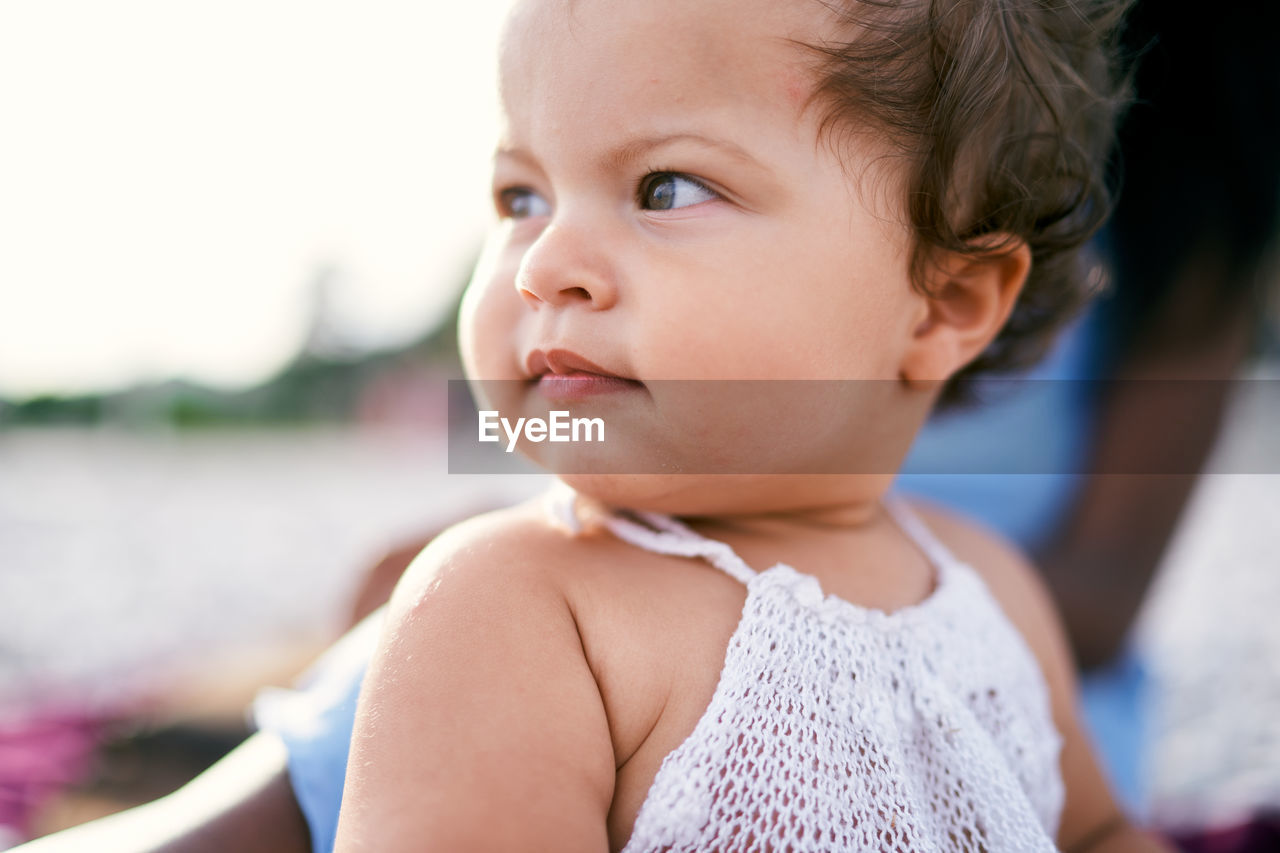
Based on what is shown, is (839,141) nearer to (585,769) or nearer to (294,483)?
→ (585,769)

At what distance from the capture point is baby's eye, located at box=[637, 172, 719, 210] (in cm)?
86

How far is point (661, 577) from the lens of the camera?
2.86ft

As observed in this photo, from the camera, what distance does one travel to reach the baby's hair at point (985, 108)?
0.89 m

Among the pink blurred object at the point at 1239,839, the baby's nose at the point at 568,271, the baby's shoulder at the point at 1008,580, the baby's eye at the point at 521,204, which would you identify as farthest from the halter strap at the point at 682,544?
the pink blurred object at the point at 1239,839

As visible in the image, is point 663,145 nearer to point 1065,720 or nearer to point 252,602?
point 1065,720

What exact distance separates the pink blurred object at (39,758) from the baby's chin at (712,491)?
4.08ft

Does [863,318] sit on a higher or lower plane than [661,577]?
higher

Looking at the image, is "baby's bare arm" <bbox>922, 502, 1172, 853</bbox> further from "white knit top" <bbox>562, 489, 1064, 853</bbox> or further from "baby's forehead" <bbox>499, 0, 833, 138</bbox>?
"baby's forehead" <bbox>499, 0, 833, 138</bbox>

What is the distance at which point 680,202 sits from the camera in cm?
86

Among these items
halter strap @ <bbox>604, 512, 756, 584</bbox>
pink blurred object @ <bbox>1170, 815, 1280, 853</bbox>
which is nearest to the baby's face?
halter strap @ <bbox>604, 512, 756, 584</bbox>

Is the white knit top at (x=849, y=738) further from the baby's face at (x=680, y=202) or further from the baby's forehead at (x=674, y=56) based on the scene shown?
the baby's forehead at (x=674, y=56)

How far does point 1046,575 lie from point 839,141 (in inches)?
60.6

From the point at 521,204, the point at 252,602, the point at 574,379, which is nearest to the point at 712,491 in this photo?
the point at 574,379

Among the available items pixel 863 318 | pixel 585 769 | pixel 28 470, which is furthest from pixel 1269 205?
pixel 28 470
